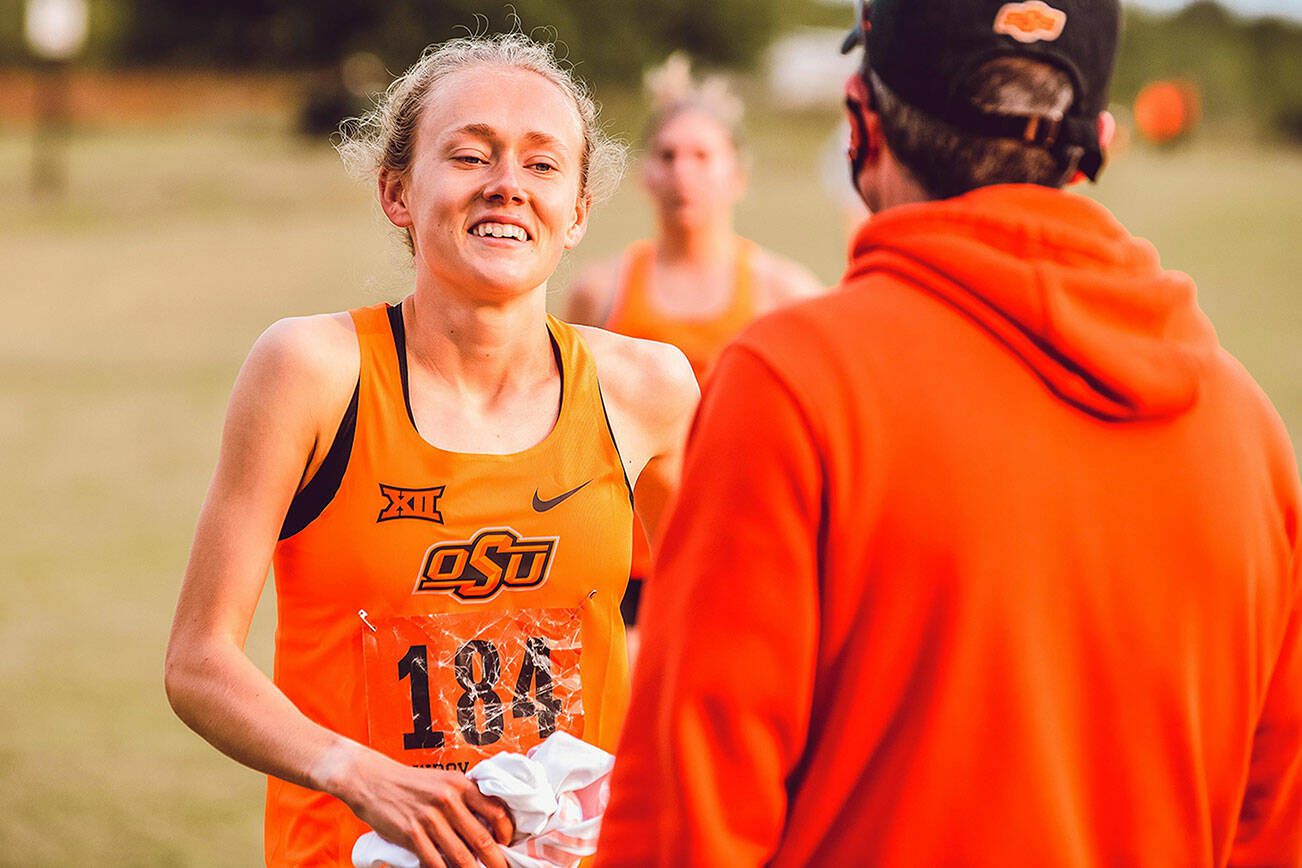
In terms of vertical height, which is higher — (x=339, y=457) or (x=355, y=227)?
(x=355, y=227)

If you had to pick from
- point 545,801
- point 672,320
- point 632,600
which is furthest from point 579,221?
point 672,320

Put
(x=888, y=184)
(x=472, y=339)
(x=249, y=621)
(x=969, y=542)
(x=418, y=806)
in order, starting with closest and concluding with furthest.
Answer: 1. (x=969, y=542)
2. (x=888, y=184)
3. (x=418, y=806)
4. (x=249, y=621)
5. (x=472, y=339)

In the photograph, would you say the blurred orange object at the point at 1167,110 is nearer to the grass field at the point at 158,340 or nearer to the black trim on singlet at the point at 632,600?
the grass field at the point at 158,340

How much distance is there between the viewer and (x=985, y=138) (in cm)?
137

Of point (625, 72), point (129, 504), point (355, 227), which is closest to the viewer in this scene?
point (129, 504)

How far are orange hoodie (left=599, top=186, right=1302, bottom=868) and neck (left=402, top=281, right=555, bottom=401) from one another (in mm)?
997

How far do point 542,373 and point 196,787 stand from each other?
127 inches

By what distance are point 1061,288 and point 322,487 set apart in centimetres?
118

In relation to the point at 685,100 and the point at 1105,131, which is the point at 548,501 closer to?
the point at 1105,131

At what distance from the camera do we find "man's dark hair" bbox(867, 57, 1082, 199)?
135cm

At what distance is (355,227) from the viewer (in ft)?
88.6

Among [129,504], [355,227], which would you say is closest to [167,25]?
[355,227]

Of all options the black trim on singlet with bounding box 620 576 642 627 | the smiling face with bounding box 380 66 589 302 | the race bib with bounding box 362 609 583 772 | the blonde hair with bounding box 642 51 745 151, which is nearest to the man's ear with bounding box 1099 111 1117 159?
the smiling face with bounding box 380 66 589 302

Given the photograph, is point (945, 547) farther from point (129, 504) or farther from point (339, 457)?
→ point (129, 504)
